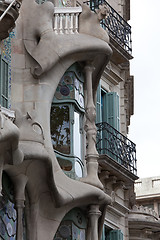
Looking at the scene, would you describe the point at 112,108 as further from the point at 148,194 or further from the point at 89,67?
the point at 148,194

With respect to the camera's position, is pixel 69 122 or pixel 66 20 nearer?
pixel 69 122

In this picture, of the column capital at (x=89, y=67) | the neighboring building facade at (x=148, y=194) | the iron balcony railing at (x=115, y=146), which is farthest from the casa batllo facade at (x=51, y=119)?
the neighboring building facade at (x=148, y=194)

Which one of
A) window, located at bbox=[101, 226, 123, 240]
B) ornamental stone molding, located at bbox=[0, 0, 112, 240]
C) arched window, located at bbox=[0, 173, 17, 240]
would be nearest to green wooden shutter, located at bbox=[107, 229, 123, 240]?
window, located at bbox=[101, 226, 123, 240]

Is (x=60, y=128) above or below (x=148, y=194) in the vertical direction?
below

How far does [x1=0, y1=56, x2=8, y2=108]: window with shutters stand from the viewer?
22203mm

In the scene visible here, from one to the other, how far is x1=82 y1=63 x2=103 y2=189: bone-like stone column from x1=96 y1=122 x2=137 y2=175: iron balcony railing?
13.2 ft

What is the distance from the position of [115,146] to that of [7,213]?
8563 millimetres

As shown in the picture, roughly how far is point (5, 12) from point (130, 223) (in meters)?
12.5

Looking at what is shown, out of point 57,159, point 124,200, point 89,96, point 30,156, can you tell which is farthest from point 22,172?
point 124,200

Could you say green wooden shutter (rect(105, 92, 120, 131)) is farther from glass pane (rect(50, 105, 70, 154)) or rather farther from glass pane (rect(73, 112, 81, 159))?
glass pane (rect(50, 105, 70, 154))

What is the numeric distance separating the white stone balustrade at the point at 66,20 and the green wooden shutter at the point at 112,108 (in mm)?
6031

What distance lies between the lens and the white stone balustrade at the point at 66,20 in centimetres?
2405

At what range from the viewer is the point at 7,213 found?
2092 cm

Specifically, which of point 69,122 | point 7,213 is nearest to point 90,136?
point 69,122
